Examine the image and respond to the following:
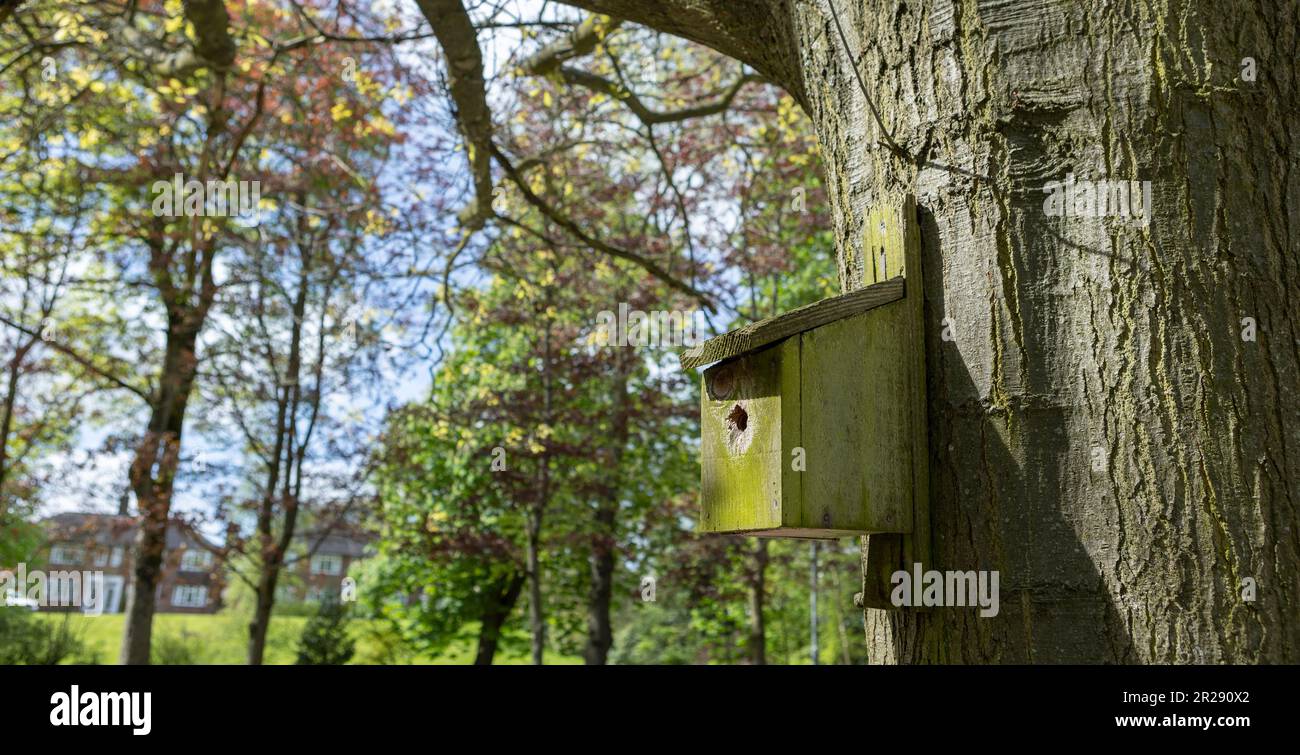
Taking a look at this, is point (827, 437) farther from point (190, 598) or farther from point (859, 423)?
point (190, 598)

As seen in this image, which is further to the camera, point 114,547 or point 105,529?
point 114,547

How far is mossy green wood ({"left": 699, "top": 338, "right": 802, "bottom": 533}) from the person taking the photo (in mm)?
2016

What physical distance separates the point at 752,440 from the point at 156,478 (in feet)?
31.5

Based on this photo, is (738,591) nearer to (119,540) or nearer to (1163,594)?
(119,540)

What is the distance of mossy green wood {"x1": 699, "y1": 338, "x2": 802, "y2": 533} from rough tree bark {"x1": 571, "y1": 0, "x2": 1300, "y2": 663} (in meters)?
0.30

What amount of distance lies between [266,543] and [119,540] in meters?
2.70

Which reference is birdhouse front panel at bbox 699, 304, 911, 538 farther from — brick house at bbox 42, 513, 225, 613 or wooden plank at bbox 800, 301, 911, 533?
brick house at bbox 42, 513, 225, 613

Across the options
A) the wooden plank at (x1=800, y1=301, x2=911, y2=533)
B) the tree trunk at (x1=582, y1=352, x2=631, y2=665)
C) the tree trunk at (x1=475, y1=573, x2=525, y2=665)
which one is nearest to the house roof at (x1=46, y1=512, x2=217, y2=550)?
the tree trunk at (x1=582, y1=352, x2=631, y2=665)

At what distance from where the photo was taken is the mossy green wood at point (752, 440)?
2.02 m

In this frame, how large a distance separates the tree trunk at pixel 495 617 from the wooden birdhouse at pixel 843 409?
1202 centimetres

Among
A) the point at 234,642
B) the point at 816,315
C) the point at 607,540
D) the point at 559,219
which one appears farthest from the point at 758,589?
the point at 816,315

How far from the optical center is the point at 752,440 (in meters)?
2.12

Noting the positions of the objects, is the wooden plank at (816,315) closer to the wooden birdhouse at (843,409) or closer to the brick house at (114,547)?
the wooden birdhouse at (843,409)

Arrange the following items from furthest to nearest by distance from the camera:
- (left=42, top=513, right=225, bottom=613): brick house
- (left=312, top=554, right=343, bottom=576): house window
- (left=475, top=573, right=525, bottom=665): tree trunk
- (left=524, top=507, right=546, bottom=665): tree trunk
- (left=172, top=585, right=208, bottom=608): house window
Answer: (left=172, top=585, right=208, bottom=608): house window
(left=475, top=573, right=525, bottom=665): tree trunk
(left=312, top=554, right=343, bottom=576): house window
(left=42, top=513, right=225, bottom=613): brick house
(left=524, top=507, right=546, bottom=665): tree trunk
